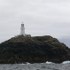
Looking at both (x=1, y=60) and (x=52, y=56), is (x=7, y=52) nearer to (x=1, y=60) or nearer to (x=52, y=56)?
(x=1, y=60)

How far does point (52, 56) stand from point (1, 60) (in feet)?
58.4

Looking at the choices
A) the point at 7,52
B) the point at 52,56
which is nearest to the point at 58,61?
the point at 52,56

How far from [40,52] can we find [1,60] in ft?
45.6

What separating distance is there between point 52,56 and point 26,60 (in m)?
9.21

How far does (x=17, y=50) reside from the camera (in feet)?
651

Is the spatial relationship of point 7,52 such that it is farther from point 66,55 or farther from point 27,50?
point 66,55

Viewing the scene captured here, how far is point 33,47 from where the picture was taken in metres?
200

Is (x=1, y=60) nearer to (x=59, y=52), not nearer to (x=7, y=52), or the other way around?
(x=7, y=52)

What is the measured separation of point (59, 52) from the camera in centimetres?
19650

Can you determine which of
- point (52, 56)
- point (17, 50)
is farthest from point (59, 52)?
point (17, 50)

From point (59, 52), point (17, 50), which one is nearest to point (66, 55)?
point (59, 52)

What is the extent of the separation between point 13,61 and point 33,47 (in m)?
10.4

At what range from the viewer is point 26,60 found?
19712 centimetres

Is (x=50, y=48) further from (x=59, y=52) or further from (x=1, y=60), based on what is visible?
(x=1, y=60)
